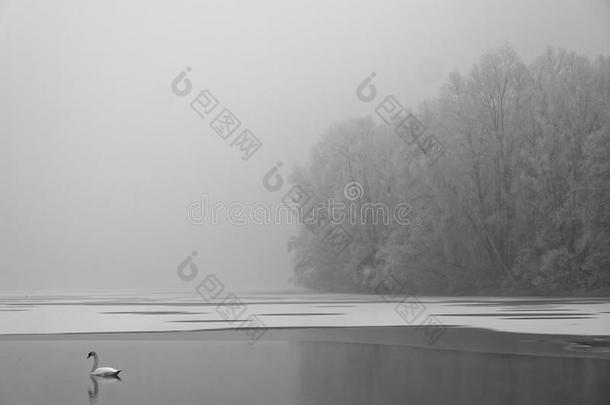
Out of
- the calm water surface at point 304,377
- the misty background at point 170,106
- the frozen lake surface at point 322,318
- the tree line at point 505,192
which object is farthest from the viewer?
the misty background at point 170,106

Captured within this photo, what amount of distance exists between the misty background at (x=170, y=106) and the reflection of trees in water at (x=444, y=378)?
2233 centimetres

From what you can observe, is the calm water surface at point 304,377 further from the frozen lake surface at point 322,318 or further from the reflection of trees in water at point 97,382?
the frozen lake surface at point 322,318

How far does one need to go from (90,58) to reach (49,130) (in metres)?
4.41

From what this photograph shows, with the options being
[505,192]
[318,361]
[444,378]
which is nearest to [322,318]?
[318,361]

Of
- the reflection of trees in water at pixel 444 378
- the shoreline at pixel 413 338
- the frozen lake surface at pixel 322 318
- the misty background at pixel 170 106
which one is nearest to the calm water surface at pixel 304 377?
the reflection of trees in water at pixel 444 378

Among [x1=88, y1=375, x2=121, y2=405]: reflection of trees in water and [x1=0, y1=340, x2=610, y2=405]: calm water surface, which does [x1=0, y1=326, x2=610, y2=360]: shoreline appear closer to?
[x1=0, y1=340, x2=610, y2=405]: calm water surface

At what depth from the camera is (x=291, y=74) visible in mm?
35750

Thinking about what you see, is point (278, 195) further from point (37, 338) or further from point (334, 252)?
point (37, 338)

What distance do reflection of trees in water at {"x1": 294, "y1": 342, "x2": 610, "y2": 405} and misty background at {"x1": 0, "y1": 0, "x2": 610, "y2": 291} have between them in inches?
879

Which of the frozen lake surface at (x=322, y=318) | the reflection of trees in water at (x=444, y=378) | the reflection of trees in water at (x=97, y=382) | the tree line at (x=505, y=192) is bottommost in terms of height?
the reflection of trees in water at (x=444, y=378)

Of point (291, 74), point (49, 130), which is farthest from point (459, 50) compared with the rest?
point (49, 130)

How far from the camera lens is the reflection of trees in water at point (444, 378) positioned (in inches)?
230

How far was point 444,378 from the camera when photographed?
22.0ft

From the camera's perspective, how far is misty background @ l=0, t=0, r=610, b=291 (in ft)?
103
